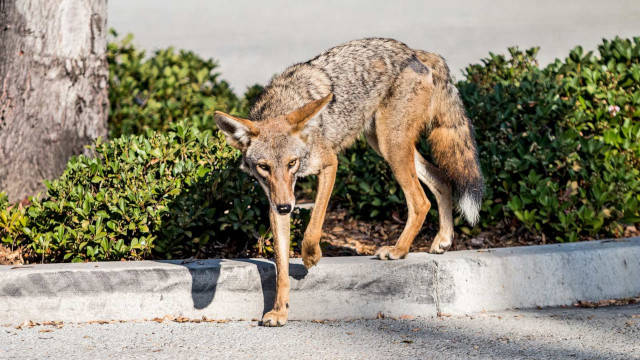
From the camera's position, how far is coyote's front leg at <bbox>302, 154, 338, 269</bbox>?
4.90 metres

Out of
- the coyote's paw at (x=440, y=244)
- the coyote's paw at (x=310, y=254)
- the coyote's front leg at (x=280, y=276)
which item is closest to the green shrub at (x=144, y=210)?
the coyote's front leg at (x=280, y=276)

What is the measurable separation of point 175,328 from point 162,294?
33cm

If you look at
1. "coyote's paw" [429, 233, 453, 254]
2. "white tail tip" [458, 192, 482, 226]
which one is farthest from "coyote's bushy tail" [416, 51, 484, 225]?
"coyote's paw" [429, 233, 453, 254]

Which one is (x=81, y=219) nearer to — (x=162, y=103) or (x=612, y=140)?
(x=162, y=103)

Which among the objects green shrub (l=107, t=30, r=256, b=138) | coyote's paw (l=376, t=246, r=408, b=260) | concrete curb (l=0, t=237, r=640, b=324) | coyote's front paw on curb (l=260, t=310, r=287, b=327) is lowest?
coyote's front paw on curb (l=260, t=310, r=287, b=327)

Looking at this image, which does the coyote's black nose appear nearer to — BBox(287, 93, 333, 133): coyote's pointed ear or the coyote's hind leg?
BBox(287, 93, 333, 133): coyote's pointed ear

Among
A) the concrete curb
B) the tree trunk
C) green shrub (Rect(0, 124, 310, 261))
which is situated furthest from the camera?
the tree trunk

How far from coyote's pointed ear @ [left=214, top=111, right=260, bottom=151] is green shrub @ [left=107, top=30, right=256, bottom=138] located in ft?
9.85

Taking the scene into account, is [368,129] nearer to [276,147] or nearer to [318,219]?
[318,219]

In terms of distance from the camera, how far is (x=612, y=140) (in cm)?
673

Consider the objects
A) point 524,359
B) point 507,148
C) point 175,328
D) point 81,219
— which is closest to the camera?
point 524,359

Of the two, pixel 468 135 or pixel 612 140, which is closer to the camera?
pixel 468 135

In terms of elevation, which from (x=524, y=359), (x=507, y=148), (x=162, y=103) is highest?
(x=162, y=103)

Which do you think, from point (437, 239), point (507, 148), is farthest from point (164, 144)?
point (507, 148)
